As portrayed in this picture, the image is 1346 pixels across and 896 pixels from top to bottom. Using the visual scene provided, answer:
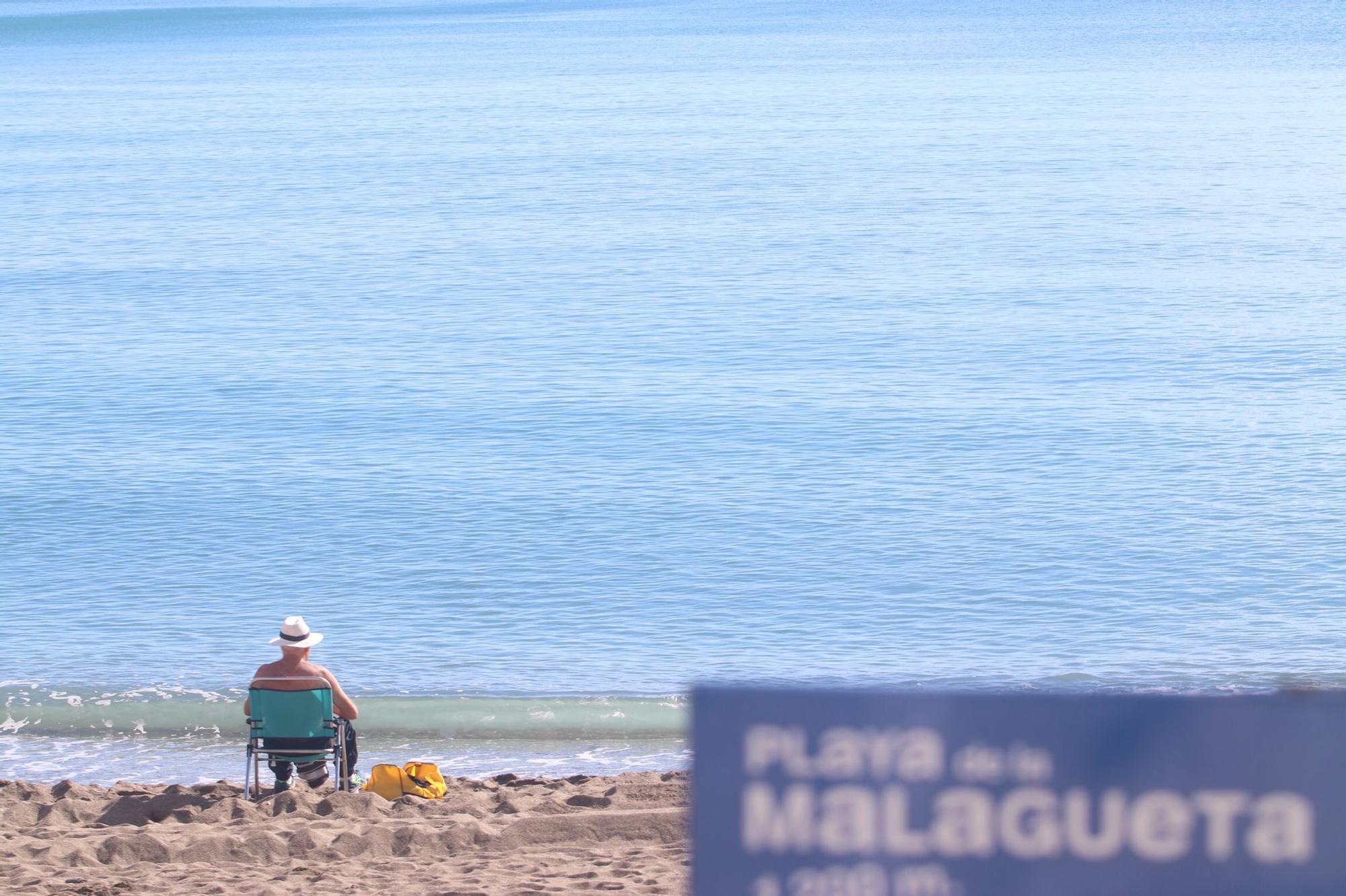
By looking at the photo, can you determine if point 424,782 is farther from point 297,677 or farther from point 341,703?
point 297,677

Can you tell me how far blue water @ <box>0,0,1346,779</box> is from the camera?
48.7 feet

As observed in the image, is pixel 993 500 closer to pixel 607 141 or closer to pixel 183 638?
pixel 183 638

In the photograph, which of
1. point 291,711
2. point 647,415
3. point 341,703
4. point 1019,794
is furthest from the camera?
point 647,415

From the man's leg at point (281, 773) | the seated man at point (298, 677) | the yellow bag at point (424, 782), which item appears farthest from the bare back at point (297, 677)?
the yellow bag at point (424, 782)

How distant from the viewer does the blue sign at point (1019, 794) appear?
240 cm

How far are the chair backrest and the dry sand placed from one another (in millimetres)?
341

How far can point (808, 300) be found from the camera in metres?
31.6

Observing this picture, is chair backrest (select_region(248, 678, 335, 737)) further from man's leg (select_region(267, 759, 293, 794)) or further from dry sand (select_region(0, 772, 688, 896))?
dry sand (select_region(0, 772, 688, 896))

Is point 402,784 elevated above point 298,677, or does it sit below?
below

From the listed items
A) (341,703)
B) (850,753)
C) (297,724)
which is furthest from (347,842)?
(850,753)

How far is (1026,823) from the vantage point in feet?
8.00

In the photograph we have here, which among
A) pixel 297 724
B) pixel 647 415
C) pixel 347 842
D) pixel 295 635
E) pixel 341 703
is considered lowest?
pixel 347 842

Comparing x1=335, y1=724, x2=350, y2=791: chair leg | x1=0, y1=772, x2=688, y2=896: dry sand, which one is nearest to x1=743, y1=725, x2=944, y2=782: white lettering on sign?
x1=0, y1=772, x2=688, y2=896: dry sand

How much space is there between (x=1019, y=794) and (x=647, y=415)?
21.8 meters
